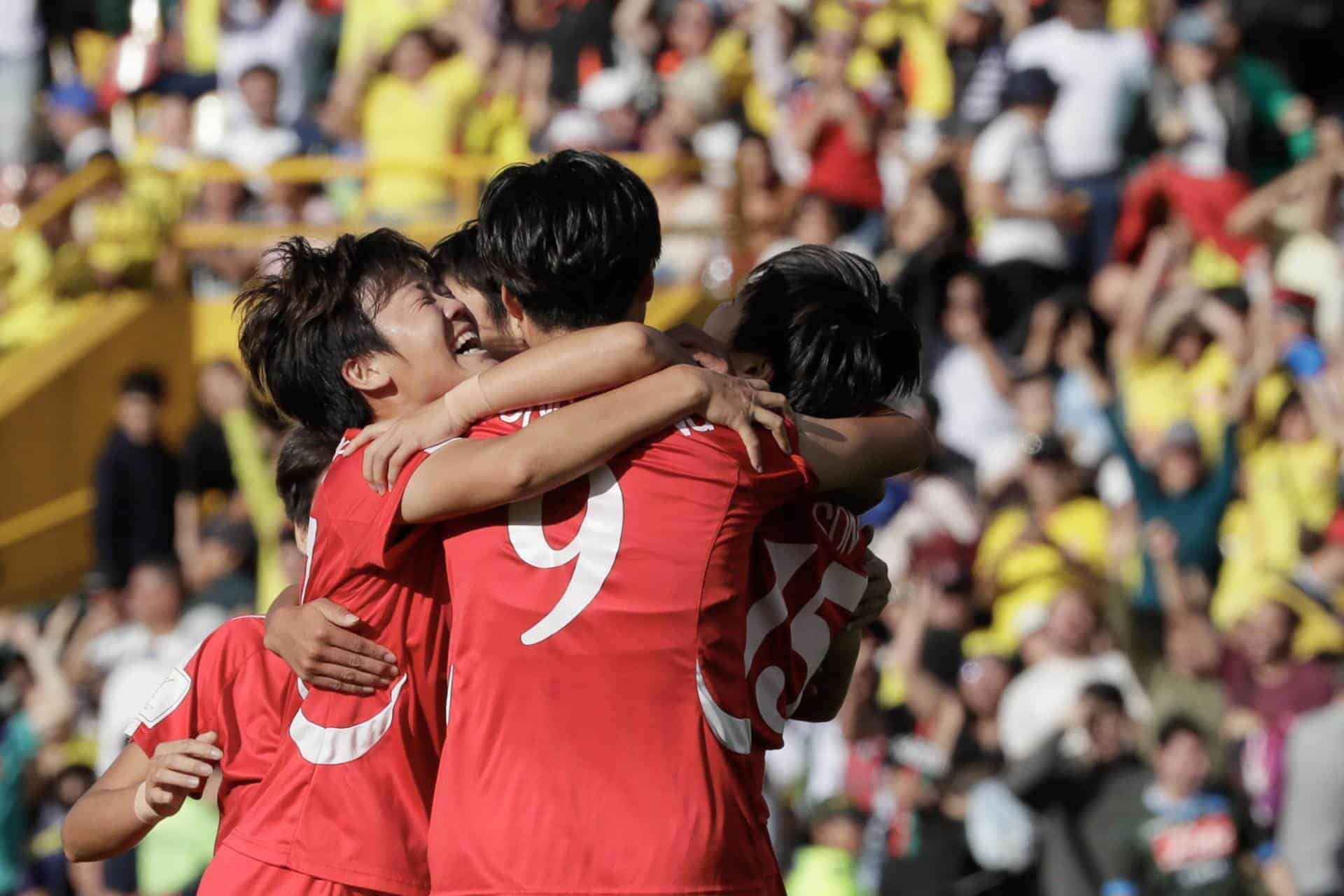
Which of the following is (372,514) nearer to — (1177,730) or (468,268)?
(468,268)

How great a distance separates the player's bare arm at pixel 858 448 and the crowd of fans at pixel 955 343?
4.18 m

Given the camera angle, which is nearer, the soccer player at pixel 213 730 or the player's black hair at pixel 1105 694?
the soccer player at pixel 213 730

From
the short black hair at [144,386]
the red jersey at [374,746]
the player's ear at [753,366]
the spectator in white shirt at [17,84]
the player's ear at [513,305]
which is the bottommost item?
the short black hair at [144,386]

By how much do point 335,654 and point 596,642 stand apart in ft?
1.55

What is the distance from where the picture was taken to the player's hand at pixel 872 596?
3295 mm

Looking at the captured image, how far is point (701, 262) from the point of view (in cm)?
1027

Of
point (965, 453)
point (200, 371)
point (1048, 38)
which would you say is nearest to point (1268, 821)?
point (965, 453)

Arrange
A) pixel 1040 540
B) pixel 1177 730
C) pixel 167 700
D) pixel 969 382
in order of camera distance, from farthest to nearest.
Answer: pixel 969 382, pixel 1040 540, pixel 1177 730, pixel 167 700

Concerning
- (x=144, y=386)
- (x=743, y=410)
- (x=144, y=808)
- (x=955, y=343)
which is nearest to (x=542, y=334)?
(x=743, y=410)

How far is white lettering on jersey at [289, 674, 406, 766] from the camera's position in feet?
10.00

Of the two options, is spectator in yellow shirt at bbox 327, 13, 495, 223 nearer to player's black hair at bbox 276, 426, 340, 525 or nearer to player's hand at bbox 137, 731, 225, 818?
player's black hair at bbox 276, 426, 340, 525

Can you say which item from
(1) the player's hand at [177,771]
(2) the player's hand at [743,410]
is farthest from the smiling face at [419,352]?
(1) the player's hand at [177,771]

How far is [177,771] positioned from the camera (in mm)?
3178

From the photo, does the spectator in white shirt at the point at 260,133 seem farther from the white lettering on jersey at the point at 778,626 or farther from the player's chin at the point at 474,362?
the white lettering on jersey at the point at 778,626
